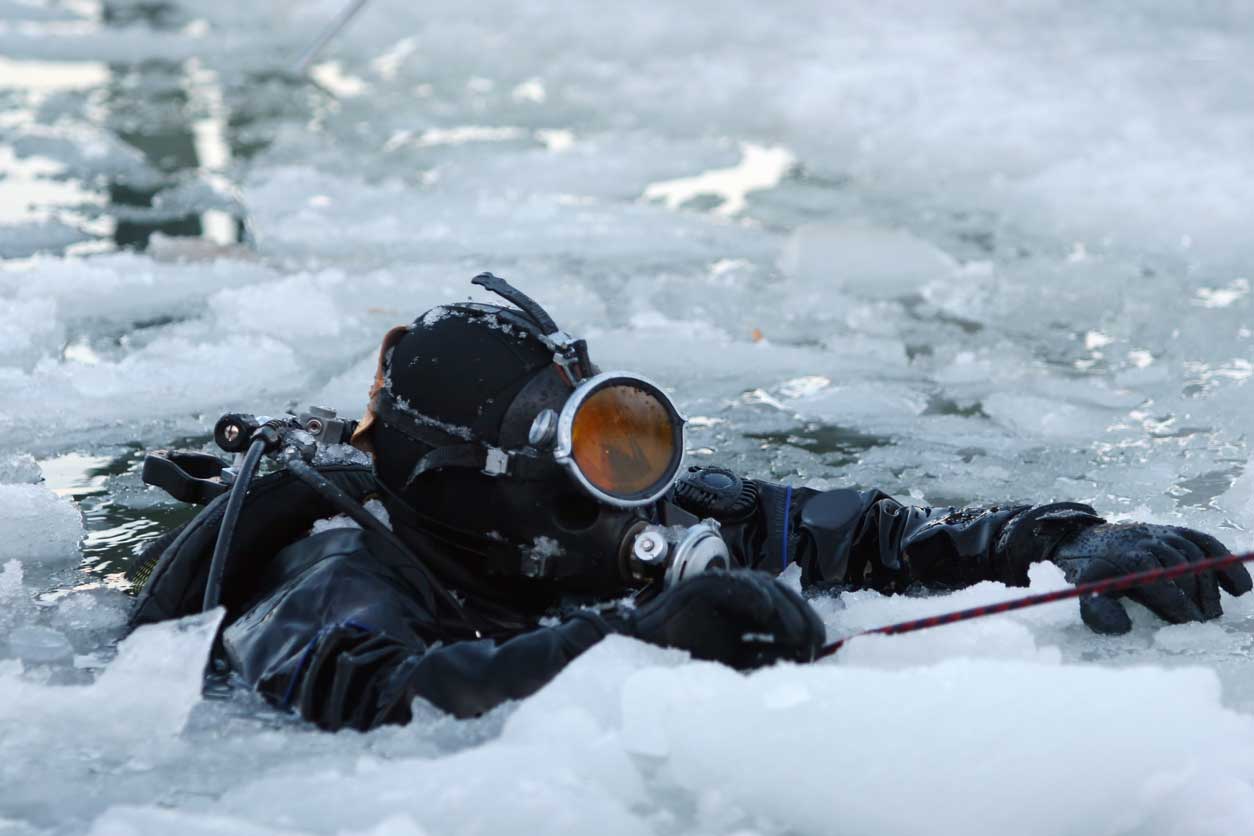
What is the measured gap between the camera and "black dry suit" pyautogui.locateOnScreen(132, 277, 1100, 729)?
2.15m

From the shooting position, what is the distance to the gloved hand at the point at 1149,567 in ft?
8.21

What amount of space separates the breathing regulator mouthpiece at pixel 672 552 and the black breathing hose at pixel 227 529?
2.14 feet

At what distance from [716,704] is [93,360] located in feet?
10.6

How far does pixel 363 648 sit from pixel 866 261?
3.72 m

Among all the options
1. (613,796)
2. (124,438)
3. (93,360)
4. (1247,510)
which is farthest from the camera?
(93,360)

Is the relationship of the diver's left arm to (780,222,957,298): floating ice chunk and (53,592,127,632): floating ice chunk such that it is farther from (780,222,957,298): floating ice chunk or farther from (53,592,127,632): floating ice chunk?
(780,222,957,298): floating ice chunk

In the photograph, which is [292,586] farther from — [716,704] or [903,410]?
[903,410]

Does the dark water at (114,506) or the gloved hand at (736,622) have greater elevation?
the gloved hand at (736,622)

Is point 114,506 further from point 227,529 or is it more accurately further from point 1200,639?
point 1200,639

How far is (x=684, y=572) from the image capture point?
2.35 metres

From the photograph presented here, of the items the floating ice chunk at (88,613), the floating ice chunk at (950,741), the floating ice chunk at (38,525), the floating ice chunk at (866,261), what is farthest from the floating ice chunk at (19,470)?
the floating ice chunk at (866,261)

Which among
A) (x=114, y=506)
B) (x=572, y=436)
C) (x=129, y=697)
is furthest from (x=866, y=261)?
(x=129, y=697)

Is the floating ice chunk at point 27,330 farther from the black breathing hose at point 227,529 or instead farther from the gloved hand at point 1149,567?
the gloved hand at point 1149,567

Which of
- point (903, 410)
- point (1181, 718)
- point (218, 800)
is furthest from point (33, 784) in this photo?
point (903, 410)
